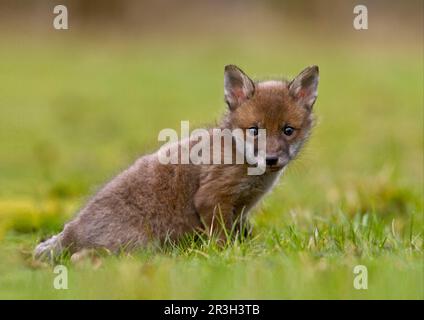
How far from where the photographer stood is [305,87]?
7.91 metres

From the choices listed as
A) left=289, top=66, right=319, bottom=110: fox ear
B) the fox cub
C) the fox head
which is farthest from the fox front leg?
left=289, top=66, right=319, bottom=110: fox ear

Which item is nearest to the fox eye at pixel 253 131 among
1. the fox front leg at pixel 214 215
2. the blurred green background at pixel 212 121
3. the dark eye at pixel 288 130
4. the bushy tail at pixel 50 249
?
the dark eye at pixel 288 130

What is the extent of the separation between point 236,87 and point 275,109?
1.67ft

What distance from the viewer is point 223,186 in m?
7.61

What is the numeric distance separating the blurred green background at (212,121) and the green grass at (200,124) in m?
0.03

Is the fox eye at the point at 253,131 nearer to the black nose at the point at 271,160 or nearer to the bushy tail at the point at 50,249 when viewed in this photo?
the black nose at the point at 271,160

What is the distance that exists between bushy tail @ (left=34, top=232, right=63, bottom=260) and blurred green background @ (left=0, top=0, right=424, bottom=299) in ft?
0.55

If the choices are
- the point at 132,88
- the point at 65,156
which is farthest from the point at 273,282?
the point at 132,88

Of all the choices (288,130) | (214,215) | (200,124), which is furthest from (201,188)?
(200,124)

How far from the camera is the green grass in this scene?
6.06 m

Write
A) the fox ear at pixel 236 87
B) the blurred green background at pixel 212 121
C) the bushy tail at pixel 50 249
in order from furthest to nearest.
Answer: the fox ear at pixel 236 87 < the bushy tail at pixel 50 249 < the blurred green background at pixel 212 121

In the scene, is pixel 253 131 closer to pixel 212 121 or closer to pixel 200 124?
pixel 200 124

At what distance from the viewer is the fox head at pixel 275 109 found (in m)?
7.47
